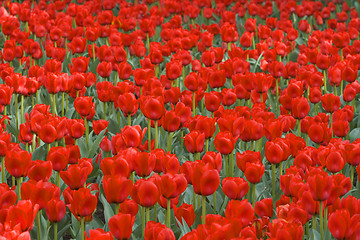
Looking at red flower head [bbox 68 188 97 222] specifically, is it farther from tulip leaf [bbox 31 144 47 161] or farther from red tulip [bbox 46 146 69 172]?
tulip leaf [bbox 31 144 47 161]

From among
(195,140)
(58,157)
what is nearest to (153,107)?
(195,140)

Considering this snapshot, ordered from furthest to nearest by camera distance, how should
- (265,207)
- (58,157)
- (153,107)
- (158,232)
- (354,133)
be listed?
(354,133)
(153,107)
(58,157)
(265,207)
(158,232)

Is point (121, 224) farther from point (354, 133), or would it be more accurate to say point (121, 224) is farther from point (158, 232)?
point (354, 133)

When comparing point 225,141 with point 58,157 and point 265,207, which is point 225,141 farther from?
point 58,157

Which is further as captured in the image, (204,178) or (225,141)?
(225,141)

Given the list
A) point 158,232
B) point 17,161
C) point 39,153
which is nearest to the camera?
point 158,232

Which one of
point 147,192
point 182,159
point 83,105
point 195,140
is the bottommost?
point 182,159

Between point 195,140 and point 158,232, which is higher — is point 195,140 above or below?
below

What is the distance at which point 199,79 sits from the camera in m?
3.79

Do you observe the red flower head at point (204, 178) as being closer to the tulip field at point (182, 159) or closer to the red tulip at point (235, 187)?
the tulip field at point (182, 159)

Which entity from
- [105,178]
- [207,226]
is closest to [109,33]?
[105,178]

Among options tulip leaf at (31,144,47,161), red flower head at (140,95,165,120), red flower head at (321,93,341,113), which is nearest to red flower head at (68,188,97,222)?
red flower head at (140,95,165,120)

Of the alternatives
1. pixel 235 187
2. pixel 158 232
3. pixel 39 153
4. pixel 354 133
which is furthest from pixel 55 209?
pixel 354 133

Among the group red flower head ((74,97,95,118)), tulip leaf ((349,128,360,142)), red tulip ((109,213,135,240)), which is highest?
red tulip ((109,213,135,240))
